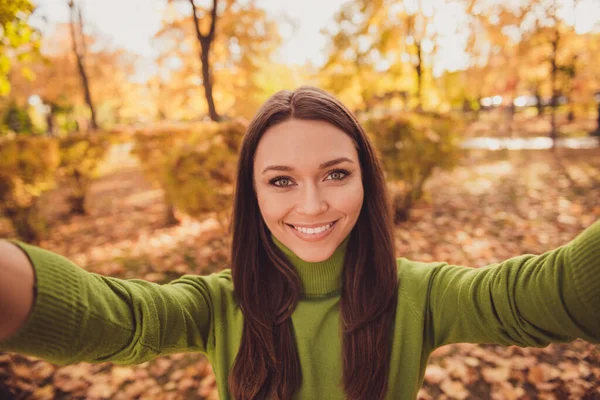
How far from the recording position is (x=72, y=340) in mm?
811

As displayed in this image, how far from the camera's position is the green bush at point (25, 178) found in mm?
5270

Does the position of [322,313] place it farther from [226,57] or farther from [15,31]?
[226,57]

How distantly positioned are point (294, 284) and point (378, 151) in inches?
180

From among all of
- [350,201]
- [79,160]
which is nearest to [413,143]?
[350,201]

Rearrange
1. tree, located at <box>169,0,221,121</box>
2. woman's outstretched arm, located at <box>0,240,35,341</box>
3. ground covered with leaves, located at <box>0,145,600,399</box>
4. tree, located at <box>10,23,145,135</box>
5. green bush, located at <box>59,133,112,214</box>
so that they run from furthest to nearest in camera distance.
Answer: tree, located at <box>10,23,145,135</box>, tree, located at <box>169,0,221,121</box>, green bush, located at <box>59,133,112,214</box>, ground covered with leaves, located at <box>0,145,600,399</box>, woman's outstretched arm, located at <box>0,240,35,341</box>

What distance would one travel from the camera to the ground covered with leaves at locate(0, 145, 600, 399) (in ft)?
8.45

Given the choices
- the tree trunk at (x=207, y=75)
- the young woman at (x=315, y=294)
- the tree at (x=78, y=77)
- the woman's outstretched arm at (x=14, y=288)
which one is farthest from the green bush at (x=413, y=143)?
the tree at (x=78, y=77)

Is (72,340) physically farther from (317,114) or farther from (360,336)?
(317,114)

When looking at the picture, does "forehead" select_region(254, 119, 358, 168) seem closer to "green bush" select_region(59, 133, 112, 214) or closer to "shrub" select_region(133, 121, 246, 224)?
"shrub" select_region(133, 121, 246, 224)

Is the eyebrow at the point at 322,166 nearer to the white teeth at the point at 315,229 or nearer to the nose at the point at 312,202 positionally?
the nose at the point at 312,202

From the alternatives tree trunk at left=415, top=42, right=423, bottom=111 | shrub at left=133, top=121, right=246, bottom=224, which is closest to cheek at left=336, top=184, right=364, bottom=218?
shrub at left=133, top=121, right=246, bottom=224

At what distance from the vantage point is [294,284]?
1.30 meters

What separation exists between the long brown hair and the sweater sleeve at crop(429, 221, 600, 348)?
0.20 metres

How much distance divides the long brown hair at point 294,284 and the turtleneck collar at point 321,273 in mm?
32
